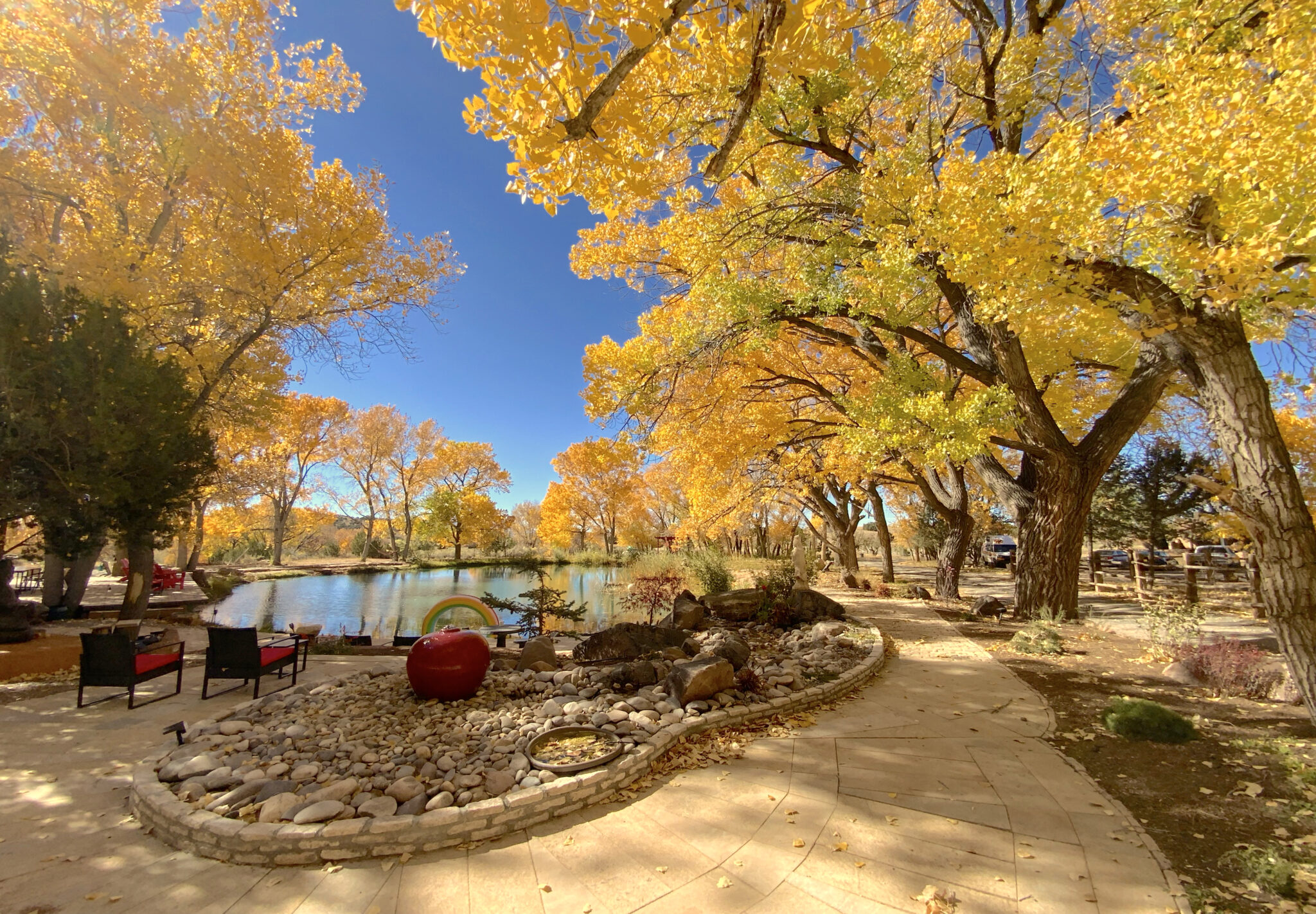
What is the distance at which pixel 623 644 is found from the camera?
18.9ft

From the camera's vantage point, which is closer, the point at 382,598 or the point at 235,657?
the point at 235,657

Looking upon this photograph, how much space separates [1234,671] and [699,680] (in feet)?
16.4

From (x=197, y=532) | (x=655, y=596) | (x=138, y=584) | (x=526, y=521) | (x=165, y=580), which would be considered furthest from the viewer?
(x=526, y=521)

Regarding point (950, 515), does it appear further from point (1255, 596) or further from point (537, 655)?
point (537, 655)

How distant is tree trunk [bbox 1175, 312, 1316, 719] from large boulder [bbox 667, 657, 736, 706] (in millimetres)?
3833

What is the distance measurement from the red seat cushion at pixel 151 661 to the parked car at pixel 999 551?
24543 millimetres

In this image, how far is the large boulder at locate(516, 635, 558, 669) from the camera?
5.54 m

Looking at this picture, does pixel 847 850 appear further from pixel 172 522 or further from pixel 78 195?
pixel 78 195

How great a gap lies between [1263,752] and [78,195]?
14.8 metres

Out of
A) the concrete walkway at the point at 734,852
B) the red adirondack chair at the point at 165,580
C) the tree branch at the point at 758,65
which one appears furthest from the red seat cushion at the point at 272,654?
the red adirondack chair at the point at 165,580

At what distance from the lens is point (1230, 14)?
3.67 m

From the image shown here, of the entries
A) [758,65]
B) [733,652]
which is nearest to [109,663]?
[733,652]

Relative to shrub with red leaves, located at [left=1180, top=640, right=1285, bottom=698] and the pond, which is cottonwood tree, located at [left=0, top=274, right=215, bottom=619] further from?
shrub with red leaves, located at [left=1180, top=640, right=1285, bottom=698]

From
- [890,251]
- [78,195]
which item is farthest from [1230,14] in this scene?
[78,195]
